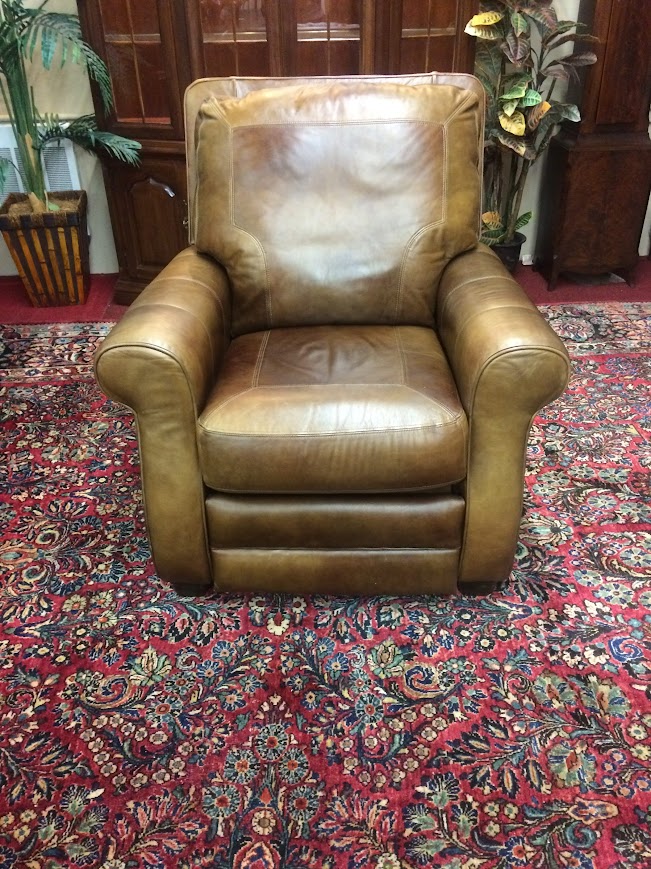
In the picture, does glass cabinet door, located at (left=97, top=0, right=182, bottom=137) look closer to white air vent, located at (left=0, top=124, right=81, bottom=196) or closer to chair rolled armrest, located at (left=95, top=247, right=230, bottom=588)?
white air vent, located at (left=0, top=124, right=81, bottom=196)

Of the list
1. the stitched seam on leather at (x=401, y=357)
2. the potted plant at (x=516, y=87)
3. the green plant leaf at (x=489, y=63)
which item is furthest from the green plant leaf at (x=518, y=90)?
the stitched seam on leather at (x=401, y=357)

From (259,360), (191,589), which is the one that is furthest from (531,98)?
(191,589)

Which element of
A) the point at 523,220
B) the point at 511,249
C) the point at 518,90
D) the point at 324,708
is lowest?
the point at 324,708

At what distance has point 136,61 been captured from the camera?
296cm

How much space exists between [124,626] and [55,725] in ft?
0.91

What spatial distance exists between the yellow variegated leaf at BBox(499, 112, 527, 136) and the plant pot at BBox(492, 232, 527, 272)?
19.0 inches

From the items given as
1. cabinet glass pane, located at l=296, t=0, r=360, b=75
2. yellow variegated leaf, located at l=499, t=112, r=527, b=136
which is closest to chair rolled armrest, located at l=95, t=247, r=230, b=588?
cabinet glass pane, located at l=296, t=0, r=360, b=75

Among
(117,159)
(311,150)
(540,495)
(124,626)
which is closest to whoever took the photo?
(124,626)

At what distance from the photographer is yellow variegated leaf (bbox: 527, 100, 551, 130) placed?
2965 mm

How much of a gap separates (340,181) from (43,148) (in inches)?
74.8

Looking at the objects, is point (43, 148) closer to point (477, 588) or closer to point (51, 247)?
point (51, 247)

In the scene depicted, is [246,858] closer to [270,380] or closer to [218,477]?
[218,477]

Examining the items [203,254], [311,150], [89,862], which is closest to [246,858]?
[89,862]

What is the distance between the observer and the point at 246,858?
1.23 meters
